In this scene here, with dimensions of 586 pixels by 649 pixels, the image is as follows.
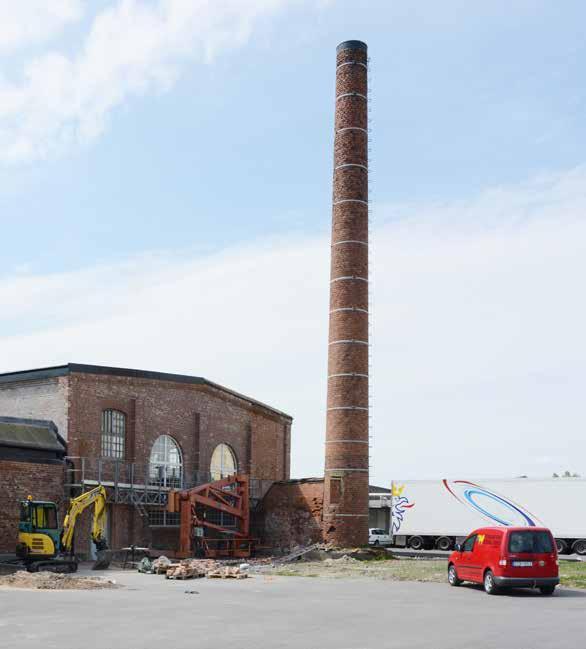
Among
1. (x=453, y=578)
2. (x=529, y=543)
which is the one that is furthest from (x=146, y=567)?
(x=529, y=543)

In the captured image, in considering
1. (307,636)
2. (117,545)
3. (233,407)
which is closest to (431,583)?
(307,636)

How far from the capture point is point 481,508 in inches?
1604

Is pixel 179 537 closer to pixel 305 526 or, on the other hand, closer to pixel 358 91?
pixel 305 526

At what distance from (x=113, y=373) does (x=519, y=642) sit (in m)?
26.2

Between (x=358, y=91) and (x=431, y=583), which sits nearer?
(x=431, y=583)

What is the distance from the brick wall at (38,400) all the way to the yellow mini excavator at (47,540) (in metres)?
5.21

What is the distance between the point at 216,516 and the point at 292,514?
369cm

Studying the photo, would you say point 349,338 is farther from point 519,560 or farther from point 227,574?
point 519,560

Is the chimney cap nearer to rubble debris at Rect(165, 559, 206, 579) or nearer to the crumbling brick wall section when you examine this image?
the crumbling brick wall section

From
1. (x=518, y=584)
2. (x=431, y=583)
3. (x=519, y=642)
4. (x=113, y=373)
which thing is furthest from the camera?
(x=113, y=373)

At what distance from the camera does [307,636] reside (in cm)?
1423

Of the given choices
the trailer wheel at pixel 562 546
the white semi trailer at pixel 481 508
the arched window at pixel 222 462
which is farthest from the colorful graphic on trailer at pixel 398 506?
the arched window at pixel 222 462

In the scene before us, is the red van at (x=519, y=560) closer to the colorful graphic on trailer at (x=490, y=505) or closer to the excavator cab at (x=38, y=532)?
the excavator cab at (x=38, y=532)

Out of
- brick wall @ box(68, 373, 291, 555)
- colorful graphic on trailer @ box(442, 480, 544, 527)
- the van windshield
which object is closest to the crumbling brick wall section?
brick wall @ box(68, 373, 291, 555)
